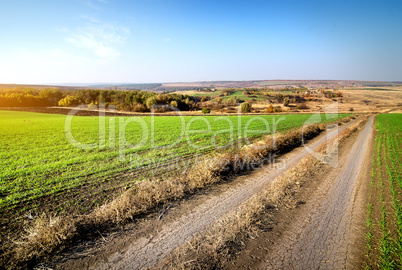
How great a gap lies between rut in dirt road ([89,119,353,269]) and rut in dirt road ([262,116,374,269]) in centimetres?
197

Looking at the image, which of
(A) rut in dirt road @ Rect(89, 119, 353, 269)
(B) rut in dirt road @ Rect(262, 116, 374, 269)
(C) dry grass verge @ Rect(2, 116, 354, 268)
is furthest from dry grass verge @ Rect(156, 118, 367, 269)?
(C) dry grass verge @ Rect(2, 116, 354, 268)

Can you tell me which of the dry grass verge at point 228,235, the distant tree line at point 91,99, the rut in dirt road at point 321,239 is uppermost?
the distant tree line at point 91,99

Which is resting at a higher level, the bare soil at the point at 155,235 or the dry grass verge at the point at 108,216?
the dry grass verge at the point at 108,216

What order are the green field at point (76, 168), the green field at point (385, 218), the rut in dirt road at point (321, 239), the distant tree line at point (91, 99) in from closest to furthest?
the rut in dirt road at point (321, 239), the green field at point (385, 218), the green field at point (76, 168), the distant tree line at point (91, 99)

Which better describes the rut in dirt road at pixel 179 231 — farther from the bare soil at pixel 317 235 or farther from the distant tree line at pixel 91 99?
the distant tree line at pixel 91 99

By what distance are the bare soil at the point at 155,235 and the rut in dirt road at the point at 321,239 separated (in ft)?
6.50

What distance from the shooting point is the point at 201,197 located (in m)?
7.07

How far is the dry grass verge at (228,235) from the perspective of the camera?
405 centimetres

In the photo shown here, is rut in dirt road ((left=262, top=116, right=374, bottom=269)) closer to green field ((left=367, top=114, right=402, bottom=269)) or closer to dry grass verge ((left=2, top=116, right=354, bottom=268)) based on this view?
green field ((left=367, top=114, right=402, bottom=269))

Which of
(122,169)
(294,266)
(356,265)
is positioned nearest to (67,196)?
(122,169)

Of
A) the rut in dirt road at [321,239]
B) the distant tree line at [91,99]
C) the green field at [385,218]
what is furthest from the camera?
the distant tree line at [91,99]

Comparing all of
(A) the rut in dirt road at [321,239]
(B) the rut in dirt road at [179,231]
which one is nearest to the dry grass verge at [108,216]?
(B) the rut in dirt road at [179,231]

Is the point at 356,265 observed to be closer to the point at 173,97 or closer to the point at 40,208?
Result: the point at 40,208

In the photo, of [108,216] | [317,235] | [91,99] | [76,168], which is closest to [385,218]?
[317,235]
